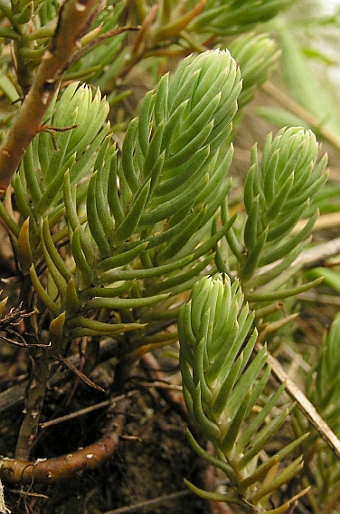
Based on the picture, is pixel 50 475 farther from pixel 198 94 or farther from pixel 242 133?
pixel 242 133

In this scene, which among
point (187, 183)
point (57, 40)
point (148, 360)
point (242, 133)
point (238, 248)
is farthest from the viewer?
point (242, 133)

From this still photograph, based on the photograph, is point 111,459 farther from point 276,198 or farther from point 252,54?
point 252,54

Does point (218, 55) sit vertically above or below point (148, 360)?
above

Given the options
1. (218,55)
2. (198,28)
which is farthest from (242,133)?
(218,55)

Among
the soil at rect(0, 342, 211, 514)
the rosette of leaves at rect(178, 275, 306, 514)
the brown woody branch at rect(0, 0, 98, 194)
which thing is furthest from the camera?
the soil at rect(0, 342, 211, 514)

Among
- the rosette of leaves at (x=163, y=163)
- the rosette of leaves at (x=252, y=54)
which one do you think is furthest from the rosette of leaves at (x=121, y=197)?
the rosette of leaves at (x=252, y=54)

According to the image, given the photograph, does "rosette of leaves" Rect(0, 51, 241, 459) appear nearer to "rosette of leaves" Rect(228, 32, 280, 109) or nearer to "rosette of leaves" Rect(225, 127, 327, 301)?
"rosette of leaves" Rect(225, 127, 327, 301)

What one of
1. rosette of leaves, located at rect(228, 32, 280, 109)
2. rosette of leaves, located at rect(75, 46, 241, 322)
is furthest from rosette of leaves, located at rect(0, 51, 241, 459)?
rosette of leaves, located at rect(228, 32, 280, 109)

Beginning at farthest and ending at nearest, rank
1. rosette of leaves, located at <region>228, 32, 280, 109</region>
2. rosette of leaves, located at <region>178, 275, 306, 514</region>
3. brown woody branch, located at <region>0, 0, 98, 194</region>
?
1. rosette of leaves, located at <region>228, 32, 280, 109</region>
2. rosette of leaves, located at <region>178, 275, 306, 514</region>
3. brown woody branch, located at <region>0, 0, 98, 194</region>
